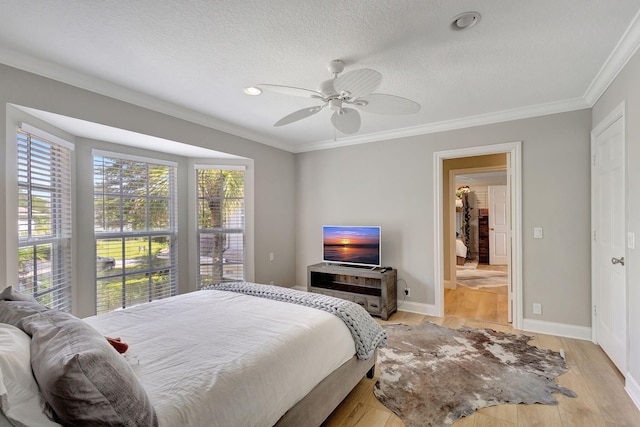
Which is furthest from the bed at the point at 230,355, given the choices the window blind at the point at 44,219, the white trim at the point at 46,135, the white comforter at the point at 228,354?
the white trim at the point at 46,135

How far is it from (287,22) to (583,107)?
10.2 ft

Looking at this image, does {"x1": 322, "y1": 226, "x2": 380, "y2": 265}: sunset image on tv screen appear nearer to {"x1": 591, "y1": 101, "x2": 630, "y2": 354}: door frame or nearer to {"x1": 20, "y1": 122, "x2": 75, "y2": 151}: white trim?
{"x1": 591, "y1": 101, "x2": 630, "y2": 354}: door frame

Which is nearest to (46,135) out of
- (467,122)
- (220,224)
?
(220,224)

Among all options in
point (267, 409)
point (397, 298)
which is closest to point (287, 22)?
point (267, 409)

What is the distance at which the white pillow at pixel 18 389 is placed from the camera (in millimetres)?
849

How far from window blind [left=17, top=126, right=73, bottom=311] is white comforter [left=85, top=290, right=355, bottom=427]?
1.07 metres

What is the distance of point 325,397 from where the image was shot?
1.74 meters

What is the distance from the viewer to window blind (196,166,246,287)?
4.16 meters

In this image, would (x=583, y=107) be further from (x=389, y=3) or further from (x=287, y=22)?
(x=287, y=22)

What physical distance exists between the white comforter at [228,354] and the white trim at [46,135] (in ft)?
5.16

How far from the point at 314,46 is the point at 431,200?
2.52 metres

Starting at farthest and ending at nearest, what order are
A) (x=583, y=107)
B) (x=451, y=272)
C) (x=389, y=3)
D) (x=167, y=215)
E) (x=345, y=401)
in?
(x=451, y=272) → (x=167, y=215) → (x=583, y=107) → (x=345, y=401) → (x=389, y=3)

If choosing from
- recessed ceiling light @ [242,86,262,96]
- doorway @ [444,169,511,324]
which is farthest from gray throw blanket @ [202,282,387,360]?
doorway @ [444,169,511,324]

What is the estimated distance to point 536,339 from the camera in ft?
10.3
